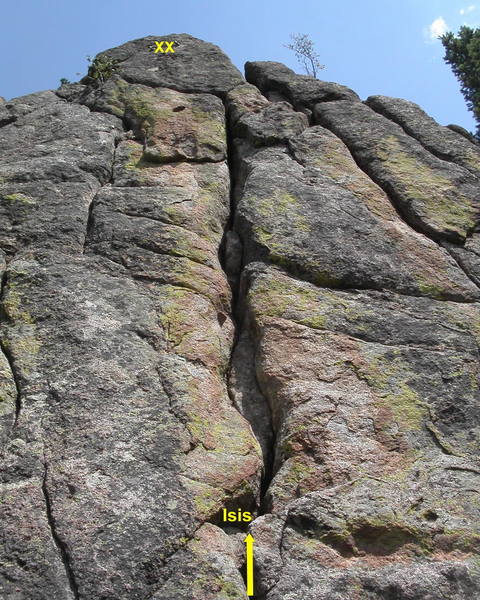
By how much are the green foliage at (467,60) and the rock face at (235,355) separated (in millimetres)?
16378

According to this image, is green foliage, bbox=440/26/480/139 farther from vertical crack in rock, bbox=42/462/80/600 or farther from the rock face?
vertical crack in rock, bbox=42/462/80/600

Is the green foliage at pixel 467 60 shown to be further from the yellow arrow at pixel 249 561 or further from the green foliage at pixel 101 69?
the yellow arrow at pixel 249 561

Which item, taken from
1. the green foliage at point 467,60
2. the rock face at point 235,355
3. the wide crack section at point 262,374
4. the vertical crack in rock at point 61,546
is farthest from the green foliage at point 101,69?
the green foliage at point 467,60

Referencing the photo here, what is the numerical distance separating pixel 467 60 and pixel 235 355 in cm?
2411

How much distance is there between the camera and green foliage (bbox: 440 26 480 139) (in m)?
28.6

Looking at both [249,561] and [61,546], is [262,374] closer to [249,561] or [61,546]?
[249,561]

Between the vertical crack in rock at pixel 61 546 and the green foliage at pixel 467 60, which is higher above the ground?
the green foliage at pixel 467 60

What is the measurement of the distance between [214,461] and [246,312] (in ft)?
8.76

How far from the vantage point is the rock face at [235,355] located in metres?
6.91

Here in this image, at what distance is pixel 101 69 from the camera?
1538 cm

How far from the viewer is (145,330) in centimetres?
892

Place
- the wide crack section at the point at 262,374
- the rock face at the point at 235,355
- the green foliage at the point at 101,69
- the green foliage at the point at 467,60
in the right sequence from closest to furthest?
the rock face at the point at 235,355 → the wide crack section at the point at 262,374 → the green foliage at the point at 101,69 → the green foliage at the point at 467,60

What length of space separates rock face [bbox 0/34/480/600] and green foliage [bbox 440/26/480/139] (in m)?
16.4

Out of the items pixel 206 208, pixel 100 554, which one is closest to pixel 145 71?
pixel 206 208
